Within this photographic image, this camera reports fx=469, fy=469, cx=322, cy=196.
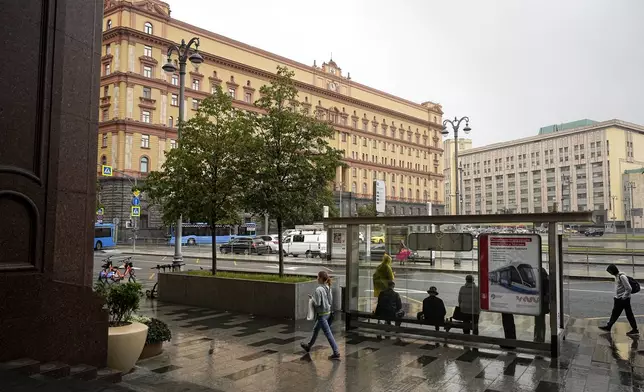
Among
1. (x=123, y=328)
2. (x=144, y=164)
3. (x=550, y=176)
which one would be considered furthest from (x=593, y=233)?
(x=123, y=328)

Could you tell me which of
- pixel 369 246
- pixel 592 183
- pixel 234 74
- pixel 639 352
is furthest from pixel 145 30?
pixel 592 183

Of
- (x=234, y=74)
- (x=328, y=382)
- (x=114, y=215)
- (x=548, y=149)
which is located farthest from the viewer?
(x=548, y=149)

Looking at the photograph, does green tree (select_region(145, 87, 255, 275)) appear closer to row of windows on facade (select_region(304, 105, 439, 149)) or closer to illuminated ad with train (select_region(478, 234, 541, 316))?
illuminated ad with train (select_region(478, 234, 541, 316))

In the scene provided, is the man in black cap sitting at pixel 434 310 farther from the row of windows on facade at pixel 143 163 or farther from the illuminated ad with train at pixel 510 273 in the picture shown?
the row of windows on facade at pixel 143 163

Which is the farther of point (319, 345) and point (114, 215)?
point (114, 215)

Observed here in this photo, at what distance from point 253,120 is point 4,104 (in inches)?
341

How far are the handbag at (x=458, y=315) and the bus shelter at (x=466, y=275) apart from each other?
24 millimetres

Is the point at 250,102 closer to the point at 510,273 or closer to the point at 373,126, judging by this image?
the point at 373,126

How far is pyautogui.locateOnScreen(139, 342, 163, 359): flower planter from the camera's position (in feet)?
27.7

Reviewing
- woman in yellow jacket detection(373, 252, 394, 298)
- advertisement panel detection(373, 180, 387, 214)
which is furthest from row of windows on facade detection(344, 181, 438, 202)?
woman in yellow jacket detection(373, 252, 394, 298)

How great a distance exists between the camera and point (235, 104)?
71.8 m

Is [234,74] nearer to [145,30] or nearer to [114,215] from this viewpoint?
[145,30]

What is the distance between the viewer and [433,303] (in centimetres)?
1038

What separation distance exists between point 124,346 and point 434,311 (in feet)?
20.7
